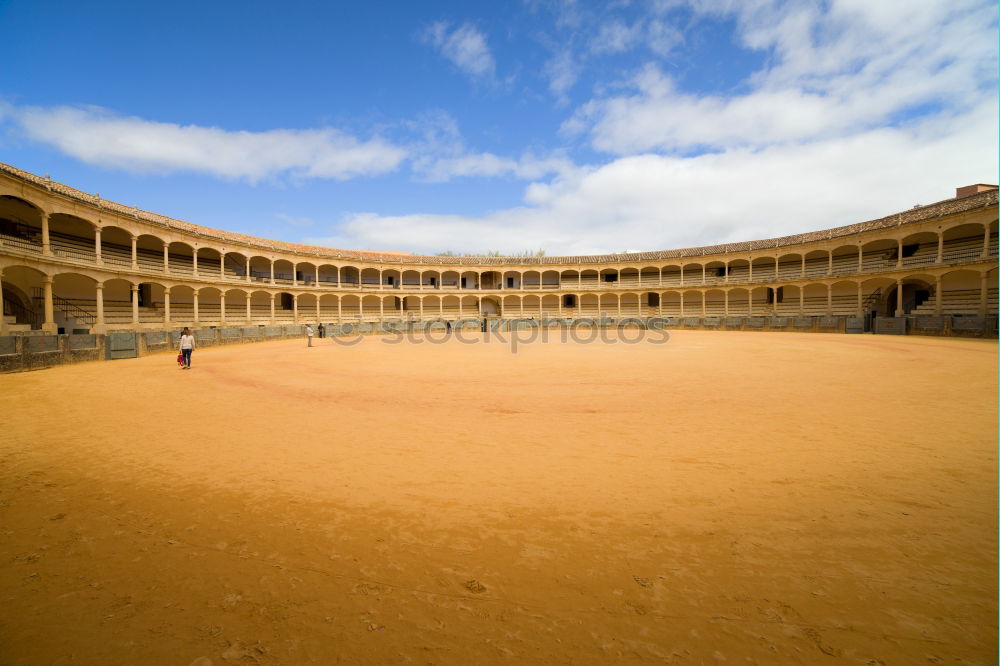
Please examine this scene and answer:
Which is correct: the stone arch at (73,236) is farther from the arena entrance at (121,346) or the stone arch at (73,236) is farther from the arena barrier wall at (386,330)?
the arena entrance at (121,346)

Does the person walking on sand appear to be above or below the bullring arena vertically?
above

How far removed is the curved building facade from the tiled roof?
0.13 m

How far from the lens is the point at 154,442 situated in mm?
5680

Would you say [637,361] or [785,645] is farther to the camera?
[637,361]

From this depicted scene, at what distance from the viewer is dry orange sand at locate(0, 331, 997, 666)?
2234mm

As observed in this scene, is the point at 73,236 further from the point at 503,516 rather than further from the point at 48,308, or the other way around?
the point at 503,516

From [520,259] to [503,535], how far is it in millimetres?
45637

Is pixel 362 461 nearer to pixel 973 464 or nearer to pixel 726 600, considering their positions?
pixel 726 600

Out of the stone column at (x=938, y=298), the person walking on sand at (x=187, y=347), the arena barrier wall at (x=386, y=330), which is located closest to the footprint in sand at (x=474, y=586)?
the person walking on sand at (x=187, y=347)

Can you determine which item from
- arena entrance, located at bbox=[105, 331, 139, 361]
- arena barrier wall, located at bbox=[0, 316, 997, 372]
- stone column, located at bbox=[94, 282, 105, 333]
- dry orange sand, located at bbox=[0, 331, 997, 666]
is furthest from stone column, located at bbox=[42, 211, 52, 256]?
dry orange sand, located at bbox=[0, 331, 997, 666]

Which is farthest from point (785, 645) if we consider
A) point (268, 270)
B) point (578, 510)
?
point (268, 270)

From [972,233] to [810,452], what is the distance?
118 ft

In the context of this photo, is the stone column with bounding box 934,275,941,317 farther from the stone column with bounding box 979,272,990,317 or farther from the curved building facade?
Answer: the stone column with bounding box 979,272,990,317

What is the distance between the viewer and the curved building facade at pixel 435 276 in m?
21.1
